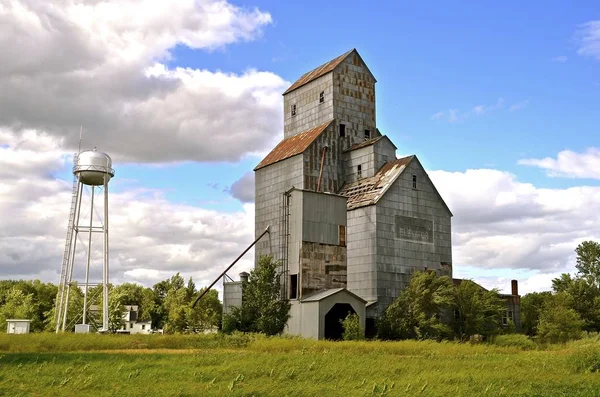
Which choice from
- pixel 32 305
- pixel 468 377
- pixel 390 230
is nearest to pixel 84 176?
pixel 390 230

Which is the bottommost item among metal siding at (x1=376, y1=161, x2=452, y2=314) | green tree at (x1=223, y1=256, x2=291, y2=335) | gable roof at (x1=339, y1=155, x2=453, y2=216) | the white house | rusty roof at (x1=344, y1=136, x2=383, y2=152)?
the white house

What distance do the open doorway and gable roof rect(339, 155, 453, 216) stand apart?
8.03m

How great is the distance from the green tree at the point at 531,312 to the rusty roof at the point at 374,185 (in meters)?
23.5

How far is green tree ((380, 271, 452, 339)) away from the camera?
44.3 metres

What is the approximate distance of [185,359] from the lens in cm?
2578

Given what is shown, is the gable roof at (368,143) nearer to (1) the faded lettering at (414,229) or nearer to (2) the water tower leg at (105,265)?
(1) the faded lettering at (414,229)

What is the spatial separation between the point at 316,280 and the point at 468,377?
2203 centimetres

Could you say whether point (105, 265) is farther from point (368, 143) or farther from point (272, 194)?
point (368, 143)

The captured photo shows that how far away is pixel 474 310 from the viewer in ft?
157

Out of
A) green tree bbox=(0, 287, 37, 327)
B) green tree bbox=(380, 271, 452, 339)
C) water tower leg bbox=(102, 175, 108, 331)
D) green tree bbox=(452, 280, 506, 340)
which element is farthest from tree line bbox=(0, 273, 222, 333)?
green tree bbox=(452, 280, 506, 340)

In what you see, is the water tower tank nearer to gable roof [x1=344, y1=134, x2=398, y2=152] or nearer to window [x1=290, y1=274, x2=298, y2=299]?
window [x1=290, y1=274, x2=298, y2=299]

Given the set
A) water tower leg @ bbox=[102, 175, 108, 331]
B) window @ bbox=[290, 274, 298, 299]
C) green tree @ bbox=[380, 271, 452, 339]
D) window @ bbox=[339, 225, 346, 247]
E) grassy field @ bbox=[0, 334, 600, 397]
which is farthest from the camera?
water tower leg @ bbox=[102, 175, 108, 331]

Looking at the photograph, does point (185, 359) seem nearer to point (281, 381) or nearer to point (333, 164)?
point (281, 381)

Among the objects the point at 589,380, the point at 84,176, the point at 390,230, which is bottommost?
the point at 589,380
